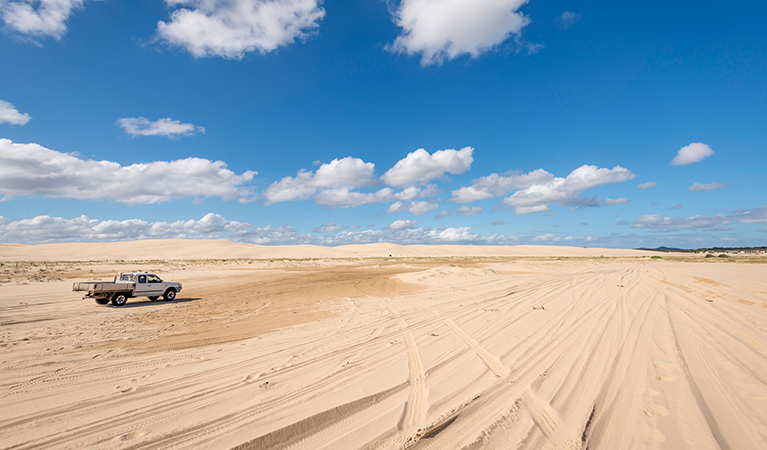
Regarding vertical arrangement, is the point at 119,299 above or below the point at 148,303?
above

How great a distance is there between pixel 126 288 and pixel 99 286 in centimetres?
105

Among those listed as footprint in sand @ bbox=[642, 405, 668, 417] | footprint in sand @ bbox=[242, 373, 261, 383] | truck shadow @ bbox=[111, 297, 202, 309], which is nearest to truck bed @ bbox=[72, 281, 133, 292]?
truck shadow @ bbox=[111, 297, 202, 309]

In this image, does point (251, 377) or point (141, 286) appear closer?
point (251, 377)

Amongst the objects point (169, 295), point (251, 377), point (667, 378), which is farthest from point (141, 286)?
point (667, 378)

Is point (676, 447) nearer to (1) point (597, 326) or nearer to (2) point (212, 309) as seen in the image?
(1) point (597, 326)

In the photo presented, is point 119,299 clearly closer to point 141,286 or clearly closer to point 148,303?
point 141,286

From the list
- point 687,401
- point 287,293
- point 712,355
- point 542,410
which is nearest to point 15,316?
point 287,293

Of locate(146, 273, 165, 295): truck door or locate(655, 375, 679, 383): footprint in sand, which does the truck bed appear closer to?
locate(146, 273, 165, 295): truck door

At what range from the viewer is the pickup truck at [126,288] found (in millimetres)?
15289

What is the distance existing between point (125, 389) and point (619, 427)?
741cm

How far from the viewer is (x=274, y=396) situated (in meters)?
5.28

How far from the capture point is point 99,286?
15289 millimetres

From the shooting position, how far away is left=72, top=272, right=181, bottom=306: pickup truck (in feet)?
50.2

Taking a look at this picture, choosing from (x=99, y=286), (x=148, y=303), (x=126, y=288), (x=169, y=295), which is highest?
(x=99, y=286)
